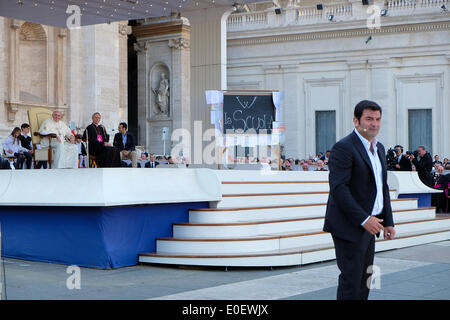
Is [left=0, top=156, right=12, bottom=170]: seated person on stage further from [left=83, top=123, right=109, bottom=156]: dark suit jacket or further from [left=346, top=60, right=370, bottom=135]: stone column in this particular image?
[left=346, top=60, right=370, bottom=135]: stone column

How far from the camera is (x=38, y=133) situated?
1365cm

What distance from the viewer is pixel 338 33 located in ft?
104

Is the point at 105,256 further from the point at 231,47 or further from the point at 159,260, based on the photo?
the point at 231,47

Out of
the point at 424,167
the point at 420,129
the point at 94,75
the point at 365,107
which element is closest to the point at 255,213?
the point at 365,107

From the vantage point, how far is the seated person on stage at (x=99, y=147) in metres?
14.1

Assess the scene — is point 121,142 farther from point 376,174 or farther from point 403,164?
point 376,174

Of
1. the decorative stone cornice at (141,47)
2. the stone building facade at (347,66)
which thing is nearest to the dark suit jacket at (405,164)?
the stone building facade at (347,66)

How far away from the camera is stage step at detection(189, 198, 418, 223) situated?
1016 centimetres

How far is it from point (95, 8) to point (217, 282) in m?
9.55

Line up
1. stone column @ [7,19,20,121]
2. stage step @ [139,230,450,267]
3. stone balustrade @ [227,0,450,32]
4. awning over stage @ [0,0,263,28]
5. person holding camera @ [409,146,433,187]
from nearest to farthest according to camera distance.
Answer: stage step @ [139,230,450,267]
awning over stage @ [0,0,263,28]
person holding camera @ [409,146,433,187]
stone column @ [7,19,20,121]
stone balustrade @ [227,0,450,32]

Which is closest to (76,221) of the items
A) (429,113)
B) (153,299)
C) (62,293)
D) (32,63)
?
(62,293)

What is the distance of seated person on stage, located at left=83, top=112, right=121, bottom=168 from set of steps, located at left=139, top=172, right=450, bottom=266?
3.72 metres

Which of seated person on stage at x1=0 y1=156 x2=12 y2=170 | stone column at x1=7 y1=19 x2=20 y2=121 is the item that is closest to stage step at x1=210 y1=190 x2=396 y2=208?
seated person on stage at x1=0 y1=156 x2=12 y2=170

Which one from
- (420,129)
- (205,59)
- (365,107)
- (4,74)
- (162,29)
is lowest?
(365,107)
